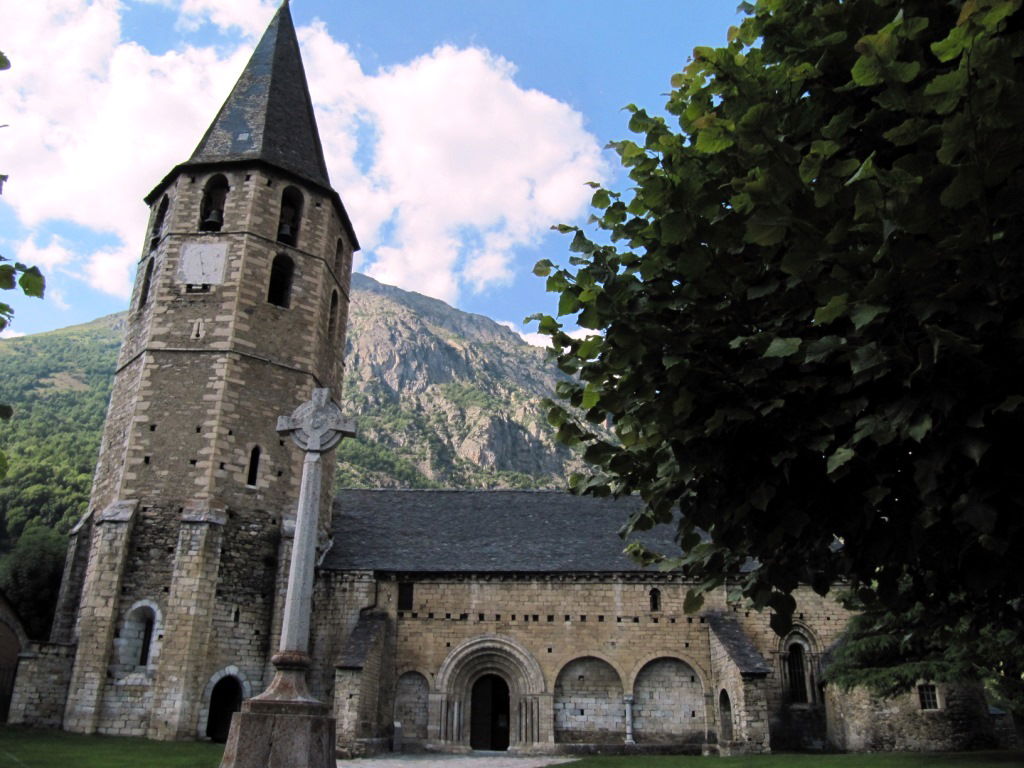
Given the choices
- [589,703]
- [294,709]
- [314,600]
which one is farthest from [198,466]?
[294,709]

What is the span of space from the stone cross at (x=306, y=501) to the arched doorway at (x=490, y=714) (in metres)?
13.0

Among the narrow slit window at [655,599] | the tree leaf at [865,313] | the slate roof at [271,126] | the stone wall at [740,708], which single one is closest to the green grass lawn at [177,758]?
the stone wall at [740,708]

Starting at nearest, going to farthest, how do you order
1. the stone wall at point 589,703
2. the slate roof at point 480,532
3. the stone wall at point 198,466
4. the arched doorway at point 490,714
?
the stone wall at point 198,466 → the stone wall at point 589,703 → the arched doorway at point 490,714 → the slate roof at point 480,532

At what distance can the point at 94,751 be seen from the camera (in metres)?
16.9

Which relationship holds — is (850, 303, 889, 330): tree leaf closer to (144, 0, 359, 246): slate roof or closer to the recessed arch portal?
the recessed arch portal

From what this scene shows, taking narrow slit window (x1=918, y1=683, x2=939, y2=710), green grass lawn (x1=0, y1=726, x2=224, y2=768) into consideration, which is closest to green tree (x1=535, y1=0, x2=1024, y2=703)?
green grass lawn (x1=0, y1=726, x2=224, y2=768)

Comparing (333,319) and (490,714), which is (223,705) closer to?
(490,714)

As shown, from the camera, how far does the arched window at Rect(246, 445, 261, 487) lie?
23.7 m

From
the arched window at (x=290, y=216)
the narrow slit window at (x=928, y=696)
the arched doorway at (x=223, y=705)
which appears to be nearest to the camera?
the arched doorway at (x=223, y=705)

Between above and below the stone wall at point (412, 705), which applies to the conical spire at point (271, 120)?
above

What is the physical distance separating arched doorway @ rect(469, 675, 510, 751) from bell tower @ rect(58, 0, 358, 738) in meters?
6.56

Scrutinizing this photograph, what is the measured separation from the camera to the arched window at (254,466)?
23.7 metres

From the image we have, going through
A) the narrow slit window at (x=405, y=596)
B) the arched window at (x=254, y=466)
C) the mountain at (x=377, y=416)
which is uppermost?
the mountain at (x=377, y=416)

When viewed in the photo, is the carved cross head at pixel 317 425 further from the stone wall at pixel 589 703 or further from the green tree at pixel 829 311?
the stone wall at pixel 589 703
